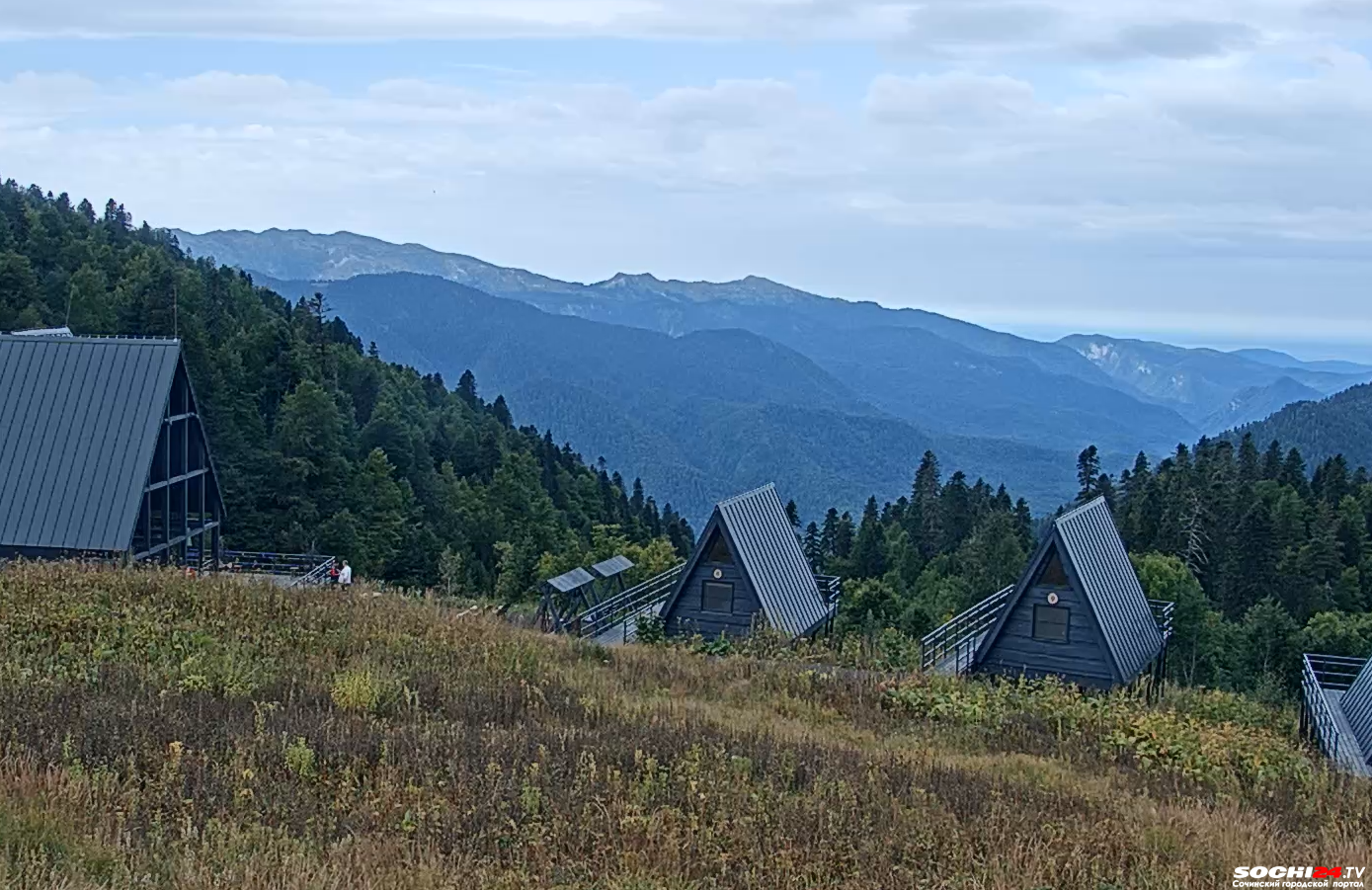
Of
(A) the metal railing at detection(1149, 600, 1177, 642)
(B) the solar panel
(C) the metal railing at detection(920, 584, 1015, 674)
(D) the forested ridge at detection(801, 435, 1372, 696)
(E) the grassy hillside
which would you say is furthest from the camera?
(D) the forested ridge at detection(801, 435, 1372, 696)

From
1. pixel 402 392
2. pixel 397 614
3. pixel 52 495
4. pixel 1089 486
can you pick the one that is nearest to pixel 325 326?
pixel 402 392

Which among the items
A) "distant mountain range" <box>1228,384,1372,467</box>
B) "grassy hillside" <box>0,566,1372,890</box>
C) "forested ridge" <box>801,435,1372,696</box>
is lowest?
"forested ridge" <box>801,435,1372,696</box>

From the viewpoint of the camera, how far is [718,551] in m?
28.1

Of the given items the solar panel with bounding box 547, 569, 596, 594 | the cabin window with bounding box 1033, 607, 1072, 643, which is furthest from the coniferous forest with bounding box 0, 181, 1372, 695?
the solar panel with bounding box 547, 569, 596, 594

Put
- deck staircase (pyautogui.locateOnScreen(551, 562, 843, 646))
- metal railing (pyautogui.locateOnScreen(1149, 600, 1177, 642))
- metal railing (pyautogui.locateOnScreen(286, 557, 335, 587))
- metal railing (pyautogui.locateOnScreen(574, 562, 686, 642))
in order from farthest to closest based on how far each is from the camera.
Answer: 1. metal railing (pyautogui.locateOnScreen(1149, 600, 1177, 642))
2. metal railing (pyautogui.locateOnScreen(286, 557, 335, 587))
3. metal railing (pyautogui.locateOnScreen(574, 562, 686, 642))
4. deck staircase (pyautogui.locateOnScreen(551, 562, 843, 646))

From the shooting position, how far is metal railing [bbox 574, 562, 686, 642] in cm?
2773

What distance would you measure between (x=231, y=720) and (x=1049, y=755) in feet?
26.6

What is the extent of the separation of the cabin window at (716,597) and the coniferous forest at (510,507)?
12.2m

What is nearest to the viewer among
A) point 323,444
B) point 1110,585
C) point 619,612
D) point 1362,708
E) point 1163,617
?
point 1362,708

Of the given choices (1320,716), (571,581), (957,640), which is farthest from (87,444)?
(1320,716)

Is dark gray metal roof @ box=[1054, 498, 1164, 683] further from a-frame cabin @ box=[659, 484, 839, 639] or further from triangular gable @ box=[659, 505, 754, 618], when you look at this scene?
triangular gable @ box=[659, 505, 754, 618]

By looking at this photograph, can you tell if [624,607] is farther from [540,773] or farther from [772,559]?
[540,773]

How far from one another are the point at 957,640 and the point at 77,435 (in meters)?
21.3

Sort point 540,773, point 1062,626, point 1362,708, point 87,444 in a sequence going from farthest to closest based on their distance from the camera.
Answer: point 87,444, point 1062,626, point 1362,708, point 540,773
